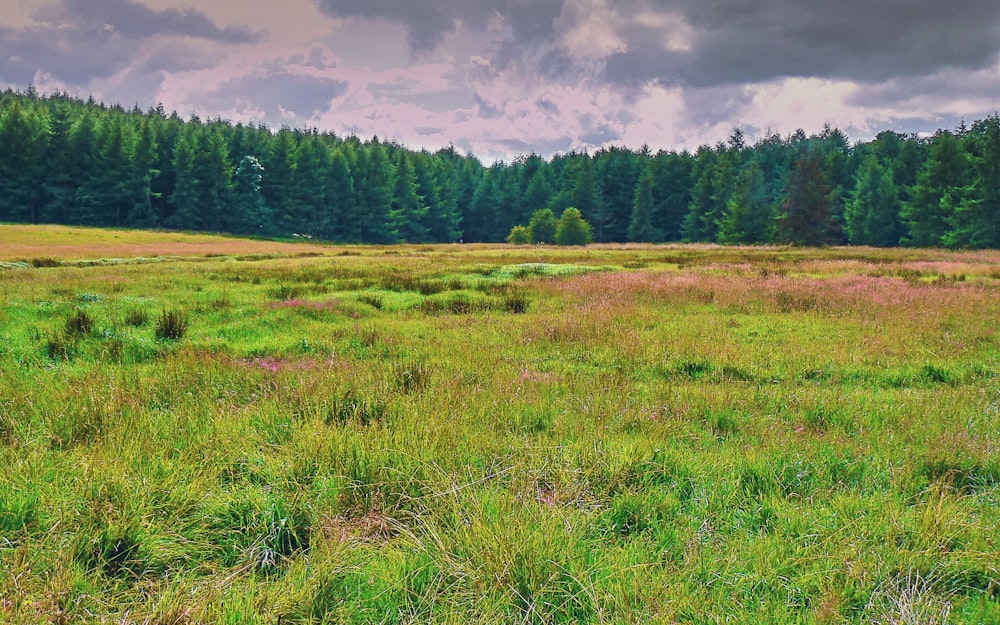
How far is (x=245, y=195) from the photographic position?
295 feet

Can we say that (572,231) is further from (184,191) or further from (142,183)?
(142,183)

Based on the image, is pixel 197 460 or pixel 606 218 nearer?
pixel 197 460

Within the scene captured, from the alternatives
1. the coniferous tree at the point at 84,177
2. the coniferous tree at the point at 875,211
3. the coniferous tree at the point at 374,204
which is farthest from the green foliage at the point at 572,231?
the coniferous tree at the point at 84,177

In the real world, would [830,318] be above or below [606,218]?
below

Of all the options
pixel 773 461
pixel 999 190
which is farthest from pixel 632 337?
pixel 999 190

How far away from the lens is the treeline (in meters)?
66.8

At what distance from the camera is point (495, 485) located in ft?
11.5

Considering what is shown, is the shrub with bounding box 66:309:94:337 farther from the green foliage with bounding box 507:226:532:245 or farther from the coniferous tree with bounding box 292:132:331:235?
the coniferous tree with bounding box 292:132:331:235

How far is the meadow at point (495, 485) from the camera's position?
7.94 ft

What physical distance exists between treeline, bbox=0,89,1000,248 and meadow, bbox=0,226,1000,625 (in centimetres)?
7131

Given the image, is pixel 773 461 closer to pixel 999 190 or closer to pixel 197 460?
pixel 197 460

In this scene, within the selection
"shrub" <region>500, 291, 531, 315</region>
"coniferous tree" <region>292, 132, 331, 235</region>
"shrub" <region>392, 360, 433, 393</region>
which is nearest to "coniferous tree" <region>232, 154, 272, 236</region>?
"coniferous tree" <region>292, 132, 331, 235</region>

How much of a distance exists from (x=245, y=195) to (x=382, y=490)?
99677 millimetres

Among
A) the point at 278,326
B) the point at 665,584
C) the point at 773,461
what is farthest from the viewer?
the point at 278,326
